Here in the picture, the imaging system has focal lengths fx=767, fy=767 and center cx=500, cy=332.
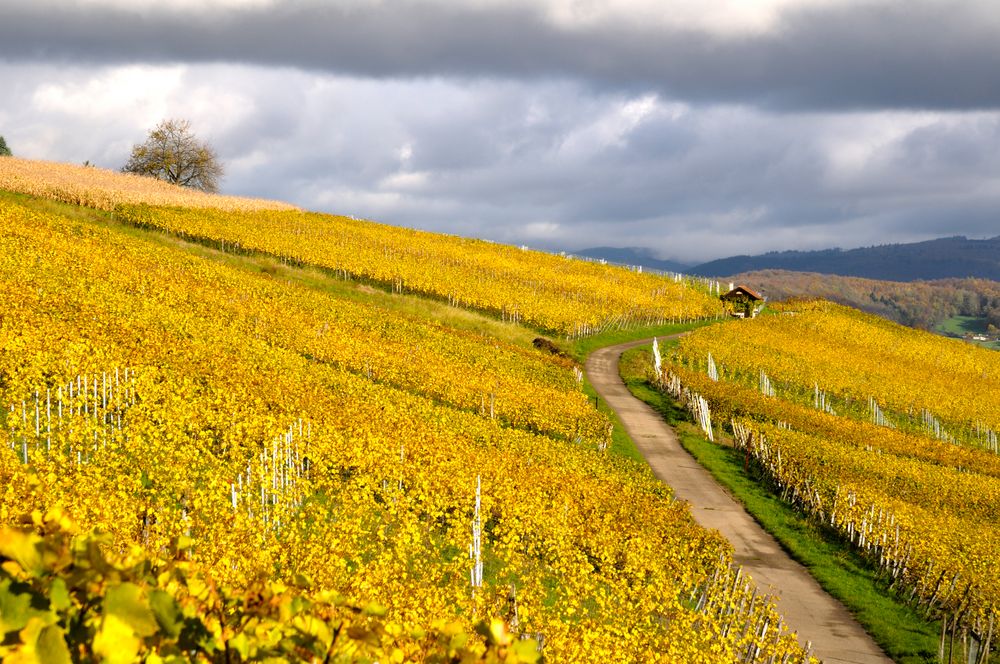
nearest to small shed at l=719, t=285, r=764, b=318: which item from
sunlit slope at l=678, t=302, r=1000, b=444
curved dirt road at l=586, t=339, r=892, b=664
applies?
sunlit slope at l=678, t=302, r=1000, b=444

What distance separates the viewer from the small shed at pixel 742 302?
110 meters

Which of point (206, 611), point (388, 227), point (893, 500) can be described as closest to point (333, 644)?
point (206, 611)

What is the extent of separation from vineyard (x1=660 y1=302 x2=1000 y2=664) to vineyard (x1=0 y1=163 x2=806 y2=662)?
8.33 meters

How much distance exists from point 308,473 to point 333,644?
23.3 m

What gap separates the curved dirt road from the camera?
25.5 meters

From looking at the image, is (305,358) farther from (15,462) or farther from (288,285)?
(15,462)

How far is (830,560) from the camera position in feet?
108

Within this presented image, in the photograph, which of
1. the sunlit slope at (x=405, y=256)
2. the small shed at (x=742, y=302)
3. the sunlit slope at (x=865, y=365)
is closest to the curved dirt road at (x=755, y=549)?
the sunlit slope at (x=865, y=365)

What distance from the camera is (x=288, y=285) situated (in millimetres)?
66062

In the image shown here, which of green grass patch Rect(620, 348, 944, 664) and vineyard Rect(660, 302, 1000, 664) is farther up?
vineyard Rect(660, 302, 1000, 664)

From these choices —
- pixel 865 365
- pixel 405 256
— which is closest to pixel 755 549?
pixel 865 365

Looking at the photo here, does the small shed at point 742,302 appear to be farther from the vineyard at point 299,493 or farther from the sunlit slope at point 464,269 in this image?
the vineyard at point 299,493

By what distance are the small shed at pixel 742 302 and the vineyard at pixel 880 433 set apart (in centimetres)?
477

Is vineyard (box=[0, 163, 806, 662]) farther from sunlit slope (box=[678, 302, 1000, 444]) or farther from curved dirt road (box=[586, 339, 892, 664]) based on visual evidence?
sunlit slope (box=[678, 302, 1000, 444])
